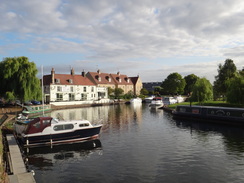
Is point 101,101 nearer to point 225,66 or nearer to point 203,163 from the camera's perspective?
point 225,66

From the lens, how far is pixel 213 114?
4069cm

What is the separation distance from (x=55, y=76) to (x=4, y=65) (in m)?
28.1

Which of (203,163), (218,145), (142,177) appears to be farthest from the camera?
(218,145)

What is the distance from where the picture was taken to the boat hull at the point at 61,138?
2425 cm

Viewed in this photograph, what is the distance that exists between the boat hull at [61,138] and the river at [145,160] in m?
0.80

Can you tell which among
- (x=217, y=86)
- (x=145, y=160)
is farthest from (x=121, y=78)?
(x=145, y=160)

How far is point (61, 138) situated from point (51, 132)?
137 cm

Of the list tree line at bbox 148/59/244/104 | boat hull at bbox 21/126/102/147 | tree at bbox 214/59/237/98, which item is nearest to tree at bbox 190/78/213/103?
tree line at bbox 148/59/244/104

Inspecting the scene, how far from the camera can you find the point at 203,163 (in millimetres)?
18625

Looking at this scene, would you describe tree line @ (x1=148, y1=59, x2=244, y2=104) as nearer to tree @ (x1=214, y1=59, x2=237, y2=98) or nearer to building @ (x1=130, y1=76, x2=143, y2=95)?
tree @ (x1=214, y1=59, x2=237, y2=98)

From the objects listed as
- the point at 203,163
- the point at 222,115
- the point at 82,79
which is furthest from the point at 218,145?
the point at 82,79

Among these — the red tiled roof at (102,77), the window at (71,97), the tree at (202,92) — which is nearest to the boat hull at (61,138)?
the tree at (202,92)

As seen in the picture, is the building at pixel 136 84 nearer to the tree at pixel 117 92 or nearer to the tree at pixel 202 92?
the tree at pixel 117 92

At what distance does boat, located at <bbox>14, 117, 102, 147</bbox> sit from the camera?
2434 centimetres
